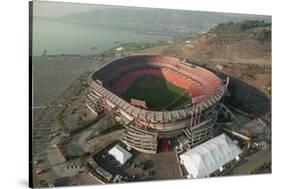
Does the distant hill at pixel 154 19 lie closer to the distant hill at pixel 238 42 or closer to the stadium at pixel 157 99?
the distant hill at pixel 238 42

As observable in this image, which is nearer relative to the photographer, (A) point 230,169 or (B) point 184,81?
(A) point 230,169

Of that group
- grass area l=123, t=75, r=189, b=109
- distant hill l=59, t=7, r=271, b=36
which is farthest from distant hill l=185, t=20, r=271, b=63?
grass area l=123, t=75, r=189, b=109

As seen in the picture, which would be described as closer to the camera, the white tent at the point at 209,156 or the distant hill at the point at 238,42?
the white tent at the point at 209,156

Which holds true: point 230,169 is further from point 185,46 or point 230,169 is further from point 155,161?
point 185,46

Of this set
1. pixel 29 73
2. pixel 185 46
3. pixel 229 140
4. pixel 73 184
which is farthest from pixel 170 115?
pixel 29 73

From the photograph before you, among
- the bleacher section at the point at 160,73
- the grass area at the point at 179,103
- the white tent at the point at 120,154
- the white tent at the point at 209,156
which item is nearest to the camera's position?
the white tent at the point at 209,156

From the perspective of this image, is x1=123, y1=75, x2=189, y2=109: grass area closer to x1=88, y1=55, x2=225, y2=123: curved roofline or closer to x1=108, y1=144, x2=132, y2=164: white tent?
x1=88, y1=55, x2=225, y2=123: curved roofline

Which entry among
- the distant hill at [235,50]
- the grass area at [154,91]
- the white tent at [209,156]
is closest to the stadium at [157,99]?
the grass area at [154,91]
